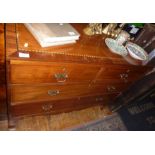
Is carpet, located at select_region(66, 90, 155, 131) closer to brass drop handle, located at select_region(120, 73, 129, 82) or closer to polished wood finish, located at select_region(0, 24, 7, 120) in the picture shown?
brass drop handle, located at select_region(120, 73, 129, 82)

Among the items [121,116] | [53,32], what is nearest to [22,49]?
[53,32]

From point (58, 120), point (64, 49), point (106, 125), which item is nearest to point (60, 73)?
point (64, 49)

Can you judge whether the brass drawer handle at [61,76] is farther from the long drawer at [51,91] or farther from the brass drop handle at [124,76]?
the brass drop handle at [124,76]

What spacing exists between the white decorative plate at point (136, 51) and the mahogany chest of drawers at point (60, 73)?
6 centimetres

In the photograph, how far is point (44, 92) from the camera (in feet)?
5.06

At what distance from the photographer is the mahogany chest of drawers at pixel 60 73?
1.18 meters

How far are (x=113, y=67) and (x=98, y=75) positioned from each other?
6.2 inches

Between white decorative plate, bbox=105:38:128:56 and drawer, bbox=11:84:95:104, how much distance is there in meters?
0.45

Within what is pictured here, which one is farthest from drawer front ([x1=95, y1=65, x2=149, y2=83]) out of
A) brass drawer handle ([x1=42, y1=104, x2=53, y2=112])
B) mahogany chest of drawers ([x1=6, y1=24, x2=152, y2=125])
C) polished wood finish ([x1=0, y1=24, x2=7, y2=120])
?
polished wood finish ([x1=0, y1=24, x2=7, y2=120])

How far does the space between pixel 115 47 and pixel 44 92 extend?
0.74 m

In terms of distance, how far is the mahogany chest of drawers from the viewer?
3.88 feet

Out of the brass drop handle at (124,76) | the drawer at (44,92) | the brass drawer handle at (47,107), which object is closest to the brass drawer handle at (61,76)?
the drawer at (44,92)

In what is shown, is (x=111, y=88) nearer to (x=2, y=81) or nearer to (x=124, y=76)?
(x=124, y=76)
